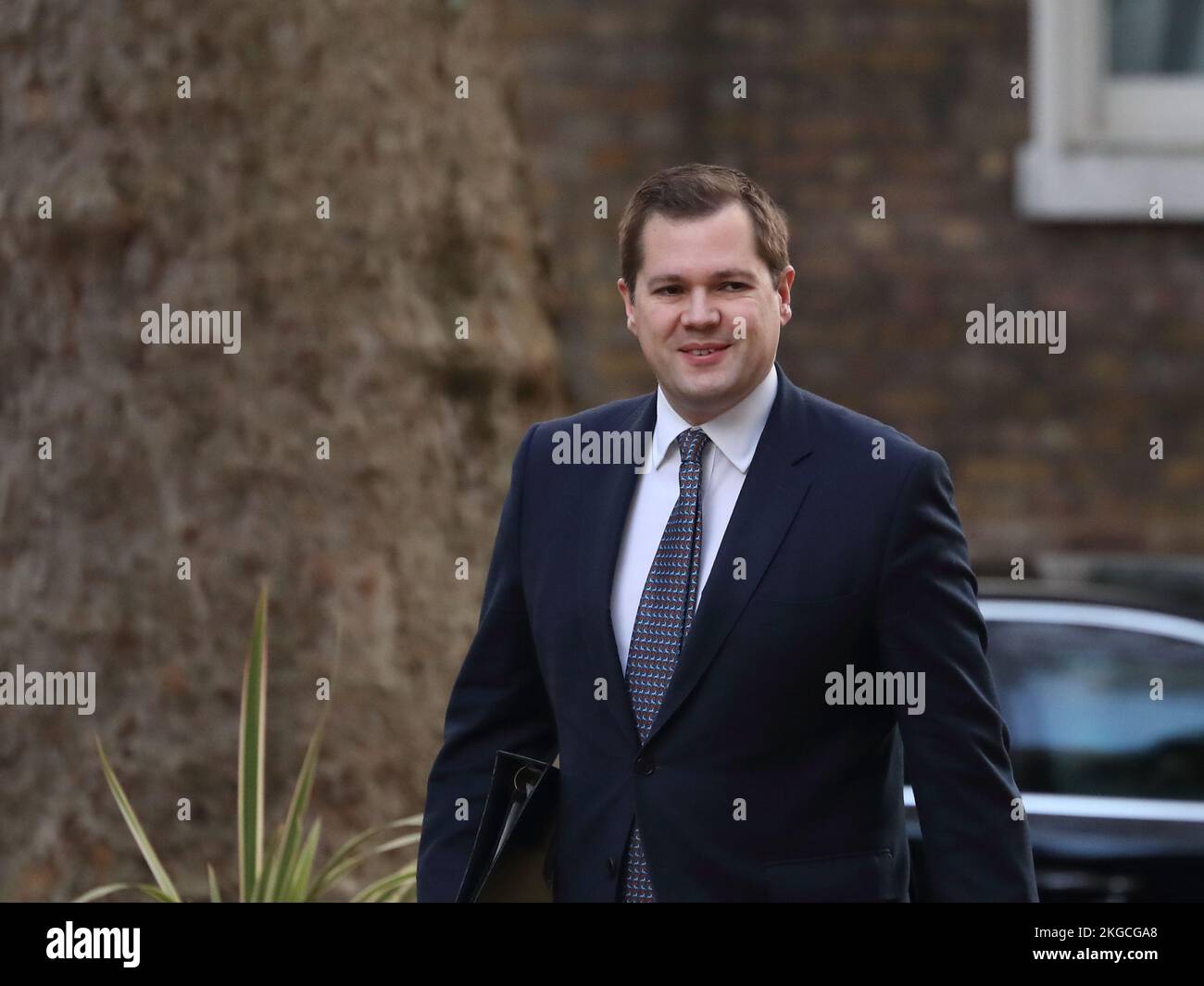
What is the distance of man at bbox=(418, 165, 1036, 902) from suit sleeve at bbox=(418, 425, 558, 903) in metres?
0.12

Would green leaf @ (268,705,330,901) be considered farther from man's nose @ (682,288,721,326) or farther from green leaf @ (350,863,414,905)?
man's nose @ (682,288,721,326)

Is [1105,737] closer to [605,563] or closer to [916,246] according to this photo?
[605,563]

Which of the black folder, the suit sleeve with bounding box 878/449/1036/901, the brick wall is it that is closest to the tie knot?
the suit sleeve with bounding box 878/449/1036/901

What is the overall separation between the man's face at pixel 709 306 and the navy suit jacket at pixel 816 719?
145 mm

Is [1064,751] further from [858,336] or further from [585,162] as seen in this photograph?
[585,162]

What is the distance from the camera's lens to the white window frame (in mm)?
7426

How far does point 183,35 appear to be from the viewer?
4121 millimetres

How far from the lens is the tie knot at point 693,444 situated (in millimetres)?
2461

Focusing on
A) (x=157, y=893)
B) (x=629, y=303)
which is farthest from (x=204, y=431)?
(x=629, y=303)

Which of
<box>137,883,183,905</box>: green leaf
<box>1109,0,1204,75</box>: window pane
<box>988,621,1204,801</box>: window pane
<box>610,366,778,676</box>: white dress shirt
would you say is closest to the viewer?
<box>610,366,778,676</box>: white dress shirt

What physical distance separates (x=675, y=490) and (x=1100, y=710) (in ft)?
7.39

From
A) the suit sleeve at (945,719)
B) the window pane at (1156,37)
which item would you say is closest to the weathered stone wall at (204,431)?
the suit sleeve at (945,719)

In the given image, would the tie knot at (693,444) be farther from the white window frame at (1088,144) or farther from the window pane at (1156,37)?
the window pane at (1156,37)
